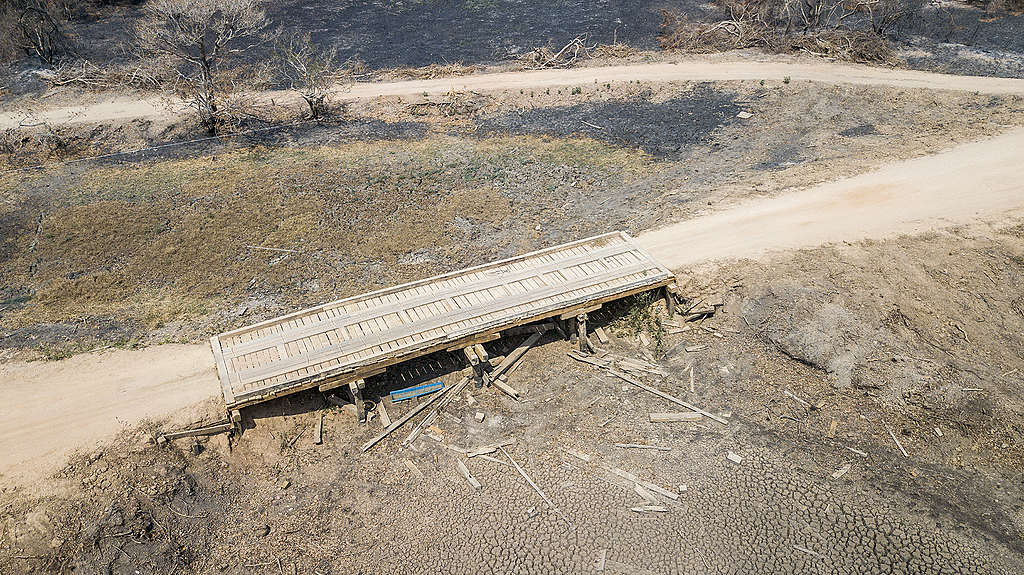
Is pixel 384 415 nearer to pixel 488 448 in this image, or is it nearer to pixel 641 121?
pixel 488 448

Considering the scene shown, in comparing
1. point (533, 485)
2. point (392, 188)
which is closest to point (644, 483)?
point (533, 485)

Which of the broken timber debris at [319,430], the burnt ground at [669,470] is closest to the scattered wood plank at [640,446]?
the burnt ground at [669,470]

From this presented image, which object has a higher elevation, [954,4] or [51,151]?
[954,4]

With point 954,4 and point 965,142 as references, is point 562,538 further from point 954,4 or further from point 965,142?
point 954,4

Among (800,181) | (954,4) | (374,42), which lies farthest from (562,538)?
(954,4)

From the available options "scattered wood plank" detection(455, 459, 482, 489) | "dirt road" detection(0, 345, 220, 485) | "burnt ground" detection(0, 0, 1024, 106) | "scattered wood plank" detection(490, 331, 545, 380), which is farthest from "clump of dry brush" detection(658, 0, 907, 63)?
"dirt road" detection(0, 345, 220, 485)

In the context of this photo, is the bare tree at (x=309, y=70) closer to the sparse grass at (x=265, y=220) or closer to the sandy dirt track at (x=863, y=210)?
the sparse grass at (x=265, y=220)

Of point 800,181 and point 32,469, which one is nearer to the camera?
point 32,469
